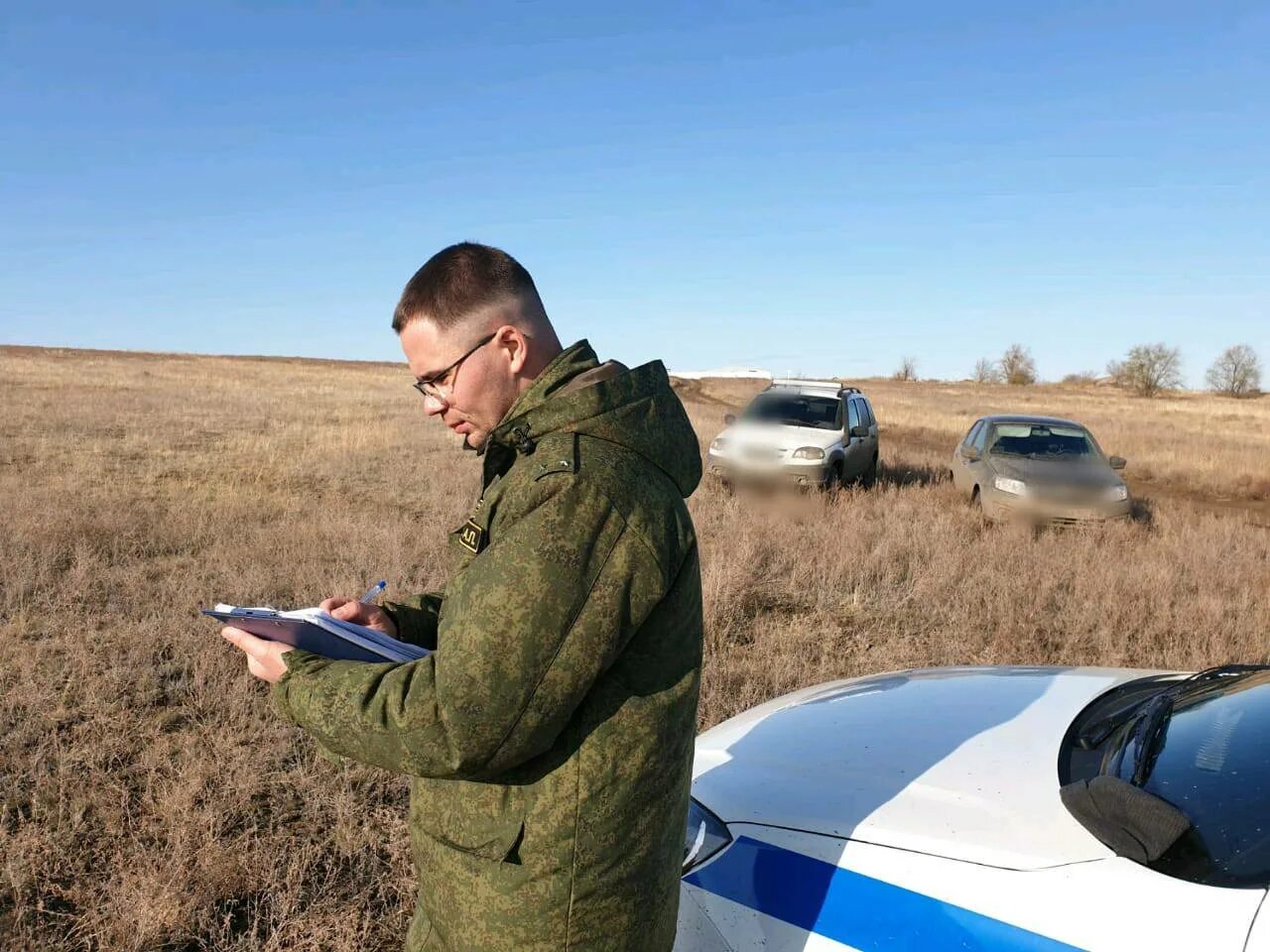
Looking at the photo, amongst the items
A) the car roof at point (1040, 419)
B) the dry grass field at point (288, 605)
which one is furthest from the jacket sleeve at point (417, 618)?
the car roof at point (1040, 419)

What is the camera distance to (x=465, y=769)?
1213 mm

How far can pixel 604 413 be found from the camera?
1299 mm

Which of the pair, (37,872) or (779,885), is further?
(37,872)

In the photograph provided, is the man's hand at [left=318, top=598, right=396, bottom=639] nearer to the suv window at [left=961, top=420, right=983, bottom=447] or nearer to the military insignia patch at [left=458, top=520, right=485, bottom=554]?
the military insignia patch at [left=458, top=520, right=485, bottom=554]

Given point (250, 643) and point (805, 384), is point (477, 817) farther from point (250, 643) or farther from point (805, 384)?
point (805, 384)

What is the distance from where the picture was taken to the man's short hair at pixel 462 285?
138 cm

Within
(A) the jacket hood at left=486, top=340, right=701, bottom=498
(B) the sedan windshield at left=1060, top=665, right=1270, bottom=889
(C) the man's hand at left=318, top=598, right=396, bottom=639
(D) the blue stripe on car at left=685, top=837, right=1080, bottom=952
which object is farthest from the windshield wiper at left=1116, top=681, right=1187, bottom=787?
(C) the man's hand at left=318, top=598, right=396, bottom=639

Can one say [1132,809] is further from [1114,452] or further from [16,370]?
[16,370]

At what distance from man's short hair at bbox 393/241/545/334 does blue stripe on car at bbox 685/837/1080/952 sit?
124 centimetres

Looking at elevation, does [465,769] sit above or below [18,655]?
above

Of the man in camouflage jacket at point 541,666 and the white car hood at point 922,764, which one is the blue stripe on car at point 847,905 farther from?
the man in camouflage jacket at point 541,666

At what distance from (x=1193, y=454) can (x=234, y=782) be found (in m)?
22.5

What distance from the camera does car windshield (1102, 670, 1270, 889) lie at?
1543mm

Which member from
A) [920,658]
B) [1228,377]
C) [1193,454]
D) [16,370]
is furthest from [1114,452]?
[1228,377]
